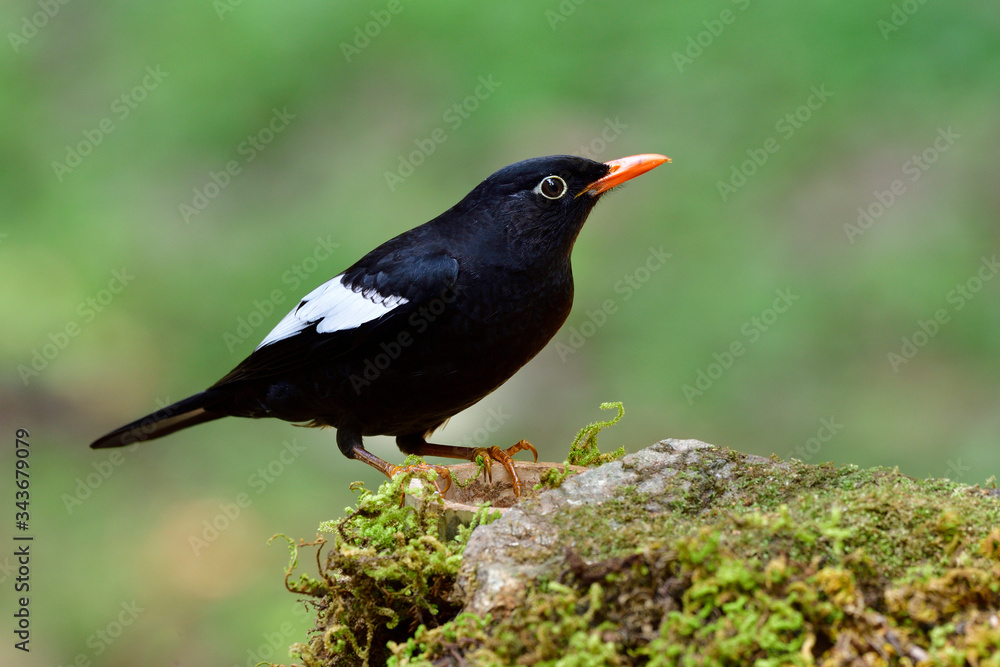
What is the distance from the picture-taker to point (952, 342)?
6.25 m

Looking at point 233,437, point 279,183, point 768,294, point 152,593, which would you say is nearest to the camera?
point 152,593

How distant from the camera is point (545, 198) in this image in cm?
369

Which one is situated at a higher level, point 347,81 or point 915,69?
point 347,81

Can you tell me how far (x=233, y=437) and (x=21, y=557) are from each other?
1.78m

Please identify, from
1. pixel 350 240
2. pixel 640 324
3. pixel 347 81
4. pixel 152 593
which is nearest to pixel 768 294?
pixel 640 324

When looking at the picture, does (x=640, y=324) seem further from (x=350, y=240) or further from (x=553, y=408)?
(x=350, y=240)
